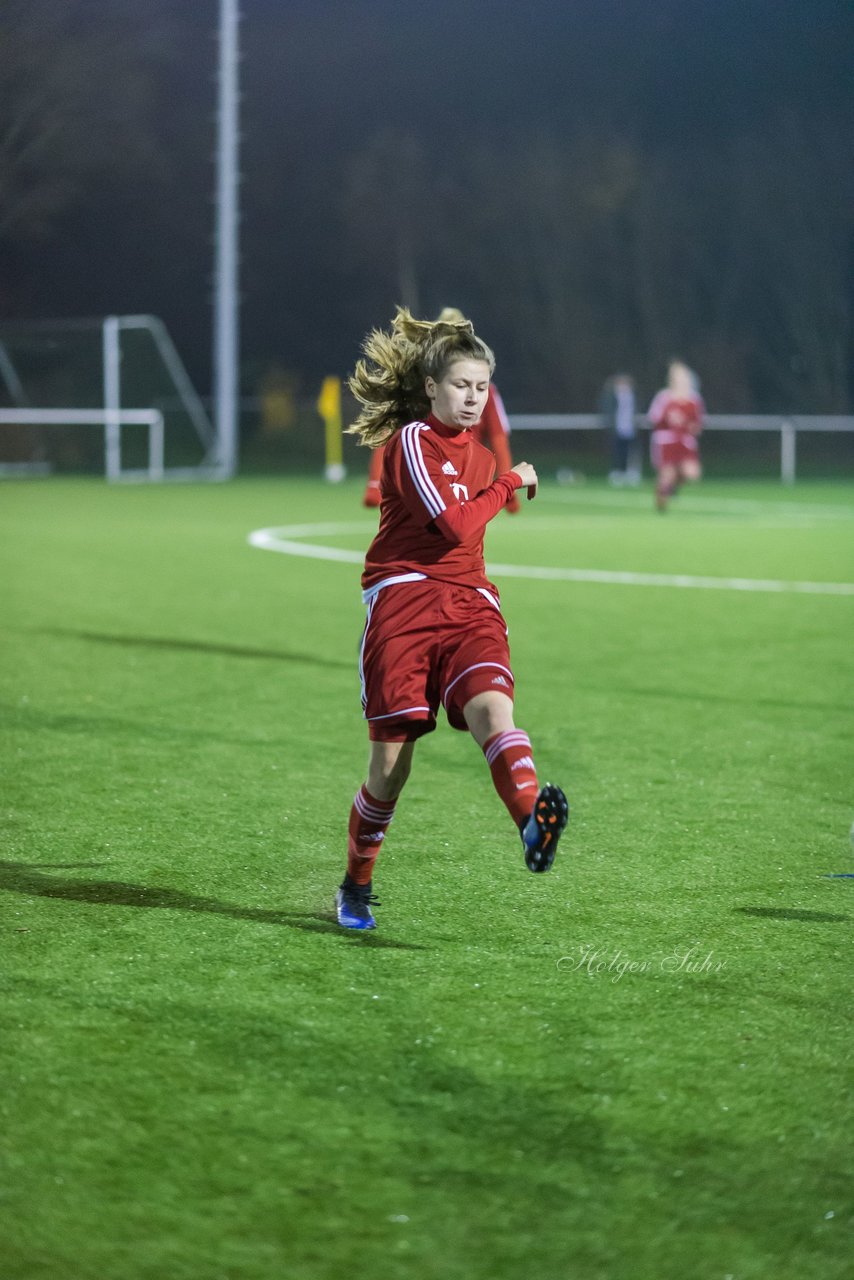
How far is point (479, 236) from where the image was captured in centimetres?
5431

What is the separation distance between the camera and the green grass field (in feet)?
8.86

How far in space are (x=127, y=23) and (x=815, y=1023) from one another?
1449 inches

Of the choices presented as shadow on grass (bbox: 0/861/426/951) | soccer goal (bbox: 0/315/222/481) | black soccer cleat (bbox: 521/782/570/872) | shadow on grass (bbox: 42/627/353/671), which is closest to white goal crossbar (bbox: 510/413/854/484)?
soccer goal (bbox: 0/315/222/481)

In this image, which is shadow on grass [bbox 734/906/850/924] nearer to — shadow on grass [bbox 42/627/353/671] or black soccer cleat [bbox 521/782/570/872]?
black soccer cleat [bbox 521/782/570/872]

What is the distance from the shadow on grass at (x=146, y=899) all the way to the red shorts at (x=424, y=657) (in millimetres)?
545

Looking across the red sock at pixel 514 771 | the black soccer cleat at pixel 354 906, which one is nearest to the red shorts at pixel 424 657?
the red sock at pixel 514 771

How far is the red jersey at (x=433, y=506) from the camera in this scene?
168 inches

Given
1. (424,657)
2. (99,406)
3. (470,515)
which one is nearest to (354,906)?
(424,657)

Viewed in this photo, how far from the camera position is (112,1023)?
3.58 meters

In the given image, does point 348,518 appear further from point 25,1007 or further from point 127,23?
point 127,23

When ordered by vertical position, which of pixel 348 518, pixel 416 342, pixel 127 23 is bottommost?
pixel 348 518

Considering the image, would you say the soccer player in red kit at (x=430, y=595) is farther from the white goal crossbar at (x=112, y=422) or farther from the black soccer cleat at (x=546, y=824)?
the white goal crossbar at (x=112, y=422)

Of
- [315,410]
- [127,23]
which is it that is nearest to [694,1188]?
[127,23]

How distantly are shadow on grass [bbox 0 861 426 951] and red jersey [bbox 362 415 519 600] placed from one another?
925 millimetres
